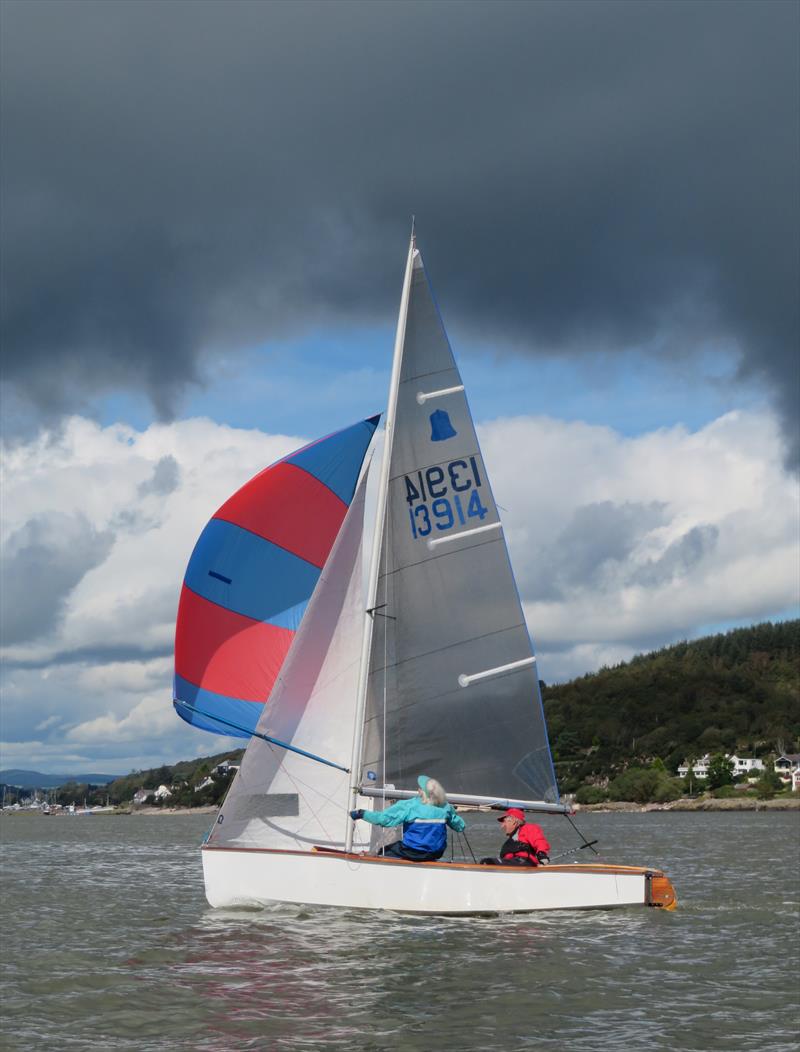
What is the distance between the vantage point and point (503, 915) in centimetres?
1795

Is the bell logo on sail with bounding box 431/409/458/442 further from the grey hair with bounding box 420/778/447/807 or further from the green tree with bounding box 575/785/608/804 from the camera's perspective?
the green tree with bounding box 575/785/608/804

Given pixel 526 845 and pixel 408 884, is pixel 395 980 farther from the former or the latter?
pixel 526 845

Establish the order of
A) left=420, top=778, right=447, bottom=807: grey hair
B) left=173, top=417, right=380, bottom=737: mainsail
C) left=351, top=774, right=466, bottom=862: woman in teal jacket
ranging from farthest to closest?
left=173, top=417, right=380, bottom=737: mainsail, left=420, top=778, right=447, bottom=807: grey hair, left=351, top=774, right=466, bottom=862: woman in teal jacket

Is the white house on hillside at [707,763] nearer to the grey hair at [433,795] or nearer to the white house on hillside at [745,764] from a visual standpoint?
the white house on hillside at [745,764]

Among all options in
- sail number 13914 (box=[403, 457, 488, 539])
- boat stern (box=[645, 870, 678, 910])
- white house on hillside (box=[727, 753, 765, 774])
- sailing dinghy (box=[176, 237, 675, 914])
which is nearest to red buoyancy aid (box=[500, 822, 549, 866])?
sailing dinghy (box=[176, 237, 675, 914])

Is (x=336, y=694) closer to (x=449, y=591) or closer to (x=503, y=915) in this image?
(x=449, y=591)

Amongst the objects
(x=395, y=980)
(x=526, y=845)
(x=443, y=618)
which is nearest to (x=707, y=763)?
(x=443, y=618)

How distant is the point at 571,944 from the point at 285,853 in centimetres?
420

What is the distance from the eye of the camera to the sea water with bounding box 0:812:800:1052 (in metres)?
11.3

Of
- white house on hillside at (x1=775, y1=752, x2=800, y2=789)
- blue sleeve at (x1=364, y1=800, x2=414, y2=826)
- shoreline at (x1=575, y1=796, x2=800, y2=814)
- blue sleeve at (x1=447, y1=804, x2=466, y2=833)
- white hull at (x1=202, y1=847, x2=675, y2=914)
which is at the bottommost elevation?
shoreline at (x1=575, y1=796, x2=800, y2=814)

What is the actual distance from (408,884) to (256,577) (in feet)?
19.0

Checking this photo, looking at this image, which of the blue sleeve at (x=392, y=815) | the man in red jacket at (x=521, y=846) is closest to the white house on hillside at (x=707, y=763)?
the man in red jacket at (x=521, y=846)

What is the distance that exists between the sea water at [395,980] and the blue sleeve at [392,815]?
52.3 inches

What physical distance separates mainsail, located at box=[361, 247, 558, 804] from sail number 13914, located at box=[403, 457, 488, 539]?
16mm
